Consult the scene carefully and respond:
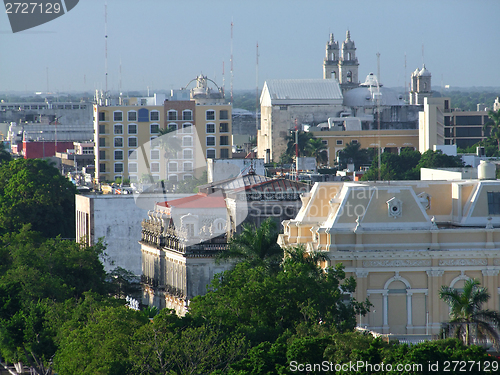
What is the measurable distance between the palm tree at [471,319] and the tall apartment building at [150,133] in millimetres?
131822

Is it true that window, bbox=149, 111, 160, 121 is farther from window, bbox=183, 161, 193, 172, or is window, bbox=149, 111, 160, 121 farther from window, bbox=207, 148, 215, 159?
window, bbox=183, 161, 193, 172

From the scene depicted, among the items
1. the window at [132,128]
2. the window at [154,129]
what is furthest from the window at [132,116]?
the window at [154,129]

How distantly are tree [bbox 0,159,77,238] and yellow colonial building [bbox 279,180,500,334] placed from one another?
5596 cm

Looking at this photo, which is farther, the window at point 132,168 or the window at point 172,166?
the window at point 132,168

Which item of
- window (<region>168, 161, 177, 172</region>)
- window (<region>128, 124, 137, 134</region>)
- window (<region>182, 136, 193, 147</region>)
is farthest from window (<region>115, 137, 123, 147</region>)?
window (<region>168, 161, 177, 172</region>)

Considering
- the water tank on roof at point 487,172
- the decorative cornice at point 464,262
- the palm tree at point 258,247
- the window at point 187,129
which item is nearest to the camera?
the decorative cornice at point 464,262

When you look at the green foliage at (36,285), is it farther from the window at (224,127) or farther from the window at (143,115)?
the window at (224,127)

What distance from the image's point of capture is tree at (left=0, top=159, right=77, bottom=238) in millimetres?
111188

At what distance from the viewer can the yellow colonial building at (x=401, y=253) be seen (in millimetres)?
58562

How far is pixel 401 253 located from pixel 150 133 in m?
133

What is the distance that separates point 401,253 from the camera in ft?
192

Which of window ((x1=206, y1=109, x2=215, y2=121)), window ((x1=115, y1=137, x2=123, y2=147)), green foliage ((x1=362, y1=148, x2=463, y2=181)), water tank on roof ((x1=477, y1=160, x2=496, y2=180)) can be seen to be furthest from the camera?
window ((x1=206, y1=109, x2=215, y2=121))

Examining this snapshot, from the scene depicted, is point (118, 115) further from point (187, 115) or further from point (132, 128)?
point (187, 115)

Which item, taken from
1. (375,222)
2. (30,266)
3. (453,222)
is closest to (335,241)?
(375,222)
